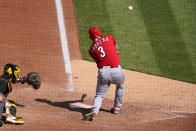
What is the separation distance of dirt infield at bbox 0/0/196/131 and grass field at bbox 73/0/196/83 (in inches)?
19.6

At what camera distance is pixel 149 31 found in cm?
1111

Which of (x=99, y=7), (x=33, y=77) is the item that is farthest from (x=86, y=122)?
(x=99, y=7)

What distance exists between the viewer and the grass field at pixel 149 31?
31.4 feet

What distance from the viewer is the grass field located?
377 inches

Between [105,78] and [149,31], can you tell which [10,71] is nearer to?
[105,78]

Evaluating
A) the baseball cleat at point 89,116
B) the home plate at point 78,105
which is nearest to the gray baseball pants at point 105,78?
the baseball cleat at point 89,116

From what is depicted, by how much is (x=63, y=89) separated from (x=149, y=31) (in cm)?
468

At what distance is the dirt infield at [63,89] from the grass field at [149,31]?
498mm

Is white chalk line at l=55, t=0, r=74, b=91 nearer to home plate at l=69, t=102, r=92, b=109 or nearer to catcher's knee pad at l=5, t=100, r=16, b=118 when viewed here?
home plate at l=69, t=102, r=92, b=109

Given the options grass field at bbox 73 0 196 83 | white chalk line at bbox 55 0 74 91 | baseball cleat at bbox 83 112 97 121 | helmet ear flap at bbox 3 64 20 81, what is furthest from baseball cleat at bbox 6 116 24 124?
grass field at bbox 73 0 196 83

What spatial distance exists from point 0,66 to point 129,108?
139 inches

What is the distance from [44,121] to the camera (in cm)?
540

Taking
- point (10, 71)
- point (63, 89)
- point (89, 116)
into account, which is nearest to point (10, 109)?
point (10, 71)

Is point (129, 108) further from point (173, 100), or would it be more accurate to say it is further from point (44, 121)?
point (44, 121)
